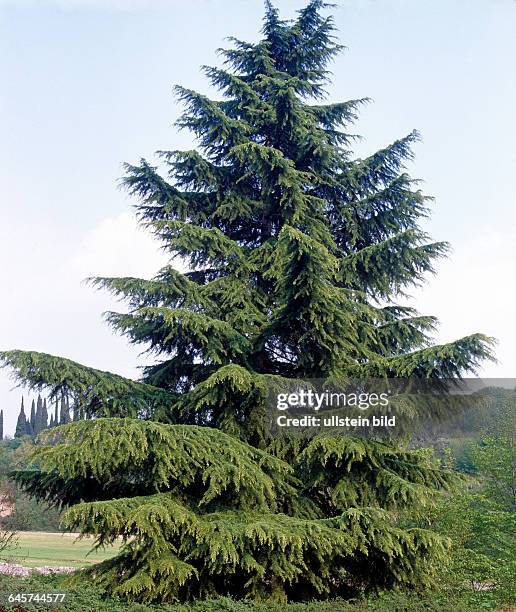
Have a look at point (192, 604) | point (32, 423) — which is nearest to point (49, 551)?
point (192, 604)

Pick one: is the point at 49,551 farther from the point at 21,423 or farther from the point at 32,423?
the point at 21,423

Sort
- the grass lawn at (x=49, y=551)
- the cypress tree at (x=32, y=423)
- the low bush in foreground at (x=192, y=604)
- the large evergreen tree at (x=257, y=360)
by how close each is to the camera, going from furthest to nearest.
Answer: the cypress tree at (x=32, y=423), the grass lawn at (x=49, y=551), the large evergreen tree at (x=257, y=360), the low bush in foreground at (x=192, y=604)

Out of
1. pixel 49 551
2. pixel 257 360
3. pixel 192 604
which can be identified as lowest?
pixel 49 551

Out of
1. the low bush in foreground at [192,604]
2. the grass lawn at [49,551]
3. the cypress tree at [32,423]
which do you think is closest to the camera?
the low bush in foreground at [192,604]

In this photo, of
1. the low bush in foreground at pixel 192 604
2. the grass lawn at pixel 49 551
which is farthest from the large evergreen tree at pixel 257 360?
the grass lawn at pixel 49 551

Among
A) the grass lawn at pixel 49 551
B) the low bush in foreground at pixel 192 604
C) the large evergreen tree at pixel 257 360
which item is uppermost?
the large evergreen tree at pixel 257 360

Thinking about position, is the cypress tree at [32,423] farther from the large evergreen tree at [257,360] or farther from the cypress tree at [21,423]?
the large evergreen tree at [257,360]

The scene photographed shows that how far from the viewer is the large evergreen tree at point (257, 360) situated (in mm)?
5938

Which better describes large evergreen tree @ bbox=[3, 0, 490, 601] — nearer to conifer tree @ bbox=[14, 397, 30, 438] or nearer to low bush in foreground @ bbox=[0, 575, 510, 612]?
low bush in foreground @ bbox=[0, 575, 510, 612]

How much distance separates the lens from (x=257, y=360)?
841 centimetres

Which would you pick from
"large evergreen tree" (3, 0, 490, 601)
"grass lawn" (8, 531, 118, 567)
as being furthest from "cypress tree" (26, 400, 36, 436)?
"large evergreen tree" (3, 0, 490, 601)

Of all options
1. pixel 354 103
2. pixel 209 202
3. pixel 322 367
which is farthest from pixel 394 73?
pixel 322 367

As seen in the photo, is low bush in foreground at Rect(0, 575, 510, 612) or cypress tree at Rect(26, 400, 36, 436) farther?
cypress tree at Rect(26, 400, 36, 436)

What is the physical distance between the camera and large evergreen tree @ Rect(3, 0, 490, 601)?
5938 millimetres
